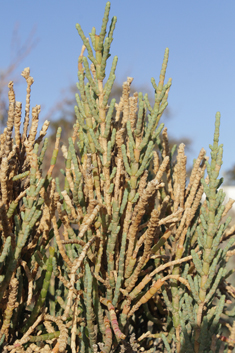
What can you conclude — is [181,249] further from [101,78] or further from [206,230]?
[101,78]

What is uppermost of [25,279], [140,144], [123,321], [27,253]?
[140,144]

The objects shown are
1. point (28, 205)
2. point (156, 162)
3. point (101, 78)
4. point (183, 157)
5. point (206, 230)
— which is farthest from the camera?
point (156, 162)

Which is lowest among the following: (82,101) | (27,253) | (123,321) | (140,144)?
(123,321)

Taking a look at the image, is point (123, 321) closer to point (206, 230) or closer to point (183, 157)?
point (206, 230)

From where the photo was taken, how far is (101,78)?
179cm

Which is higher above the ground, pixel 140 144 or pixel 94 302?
pixel 140 144

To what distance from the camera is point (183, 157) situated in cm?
206

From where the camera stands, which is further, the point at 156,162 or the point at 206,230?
the point at 156,162

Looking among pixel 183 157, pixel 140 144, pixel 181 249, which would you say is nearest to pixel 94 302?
pixel 181 249

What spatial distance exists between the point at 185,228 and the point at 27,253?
0.82m

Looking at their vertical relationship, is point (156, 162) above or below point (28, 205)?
above

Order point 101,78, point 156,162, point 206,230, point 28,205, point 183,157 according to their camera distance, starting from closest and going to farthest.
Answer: point 28,205 → point 206,230 → point 101,78 → point 183,157 → point 156,162

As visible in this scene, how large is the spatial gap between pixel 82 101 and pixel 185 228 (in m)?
0.85

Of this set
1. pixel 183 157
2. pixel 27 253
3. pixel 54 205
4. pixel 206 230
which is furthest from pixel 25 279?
pixel 183 157
